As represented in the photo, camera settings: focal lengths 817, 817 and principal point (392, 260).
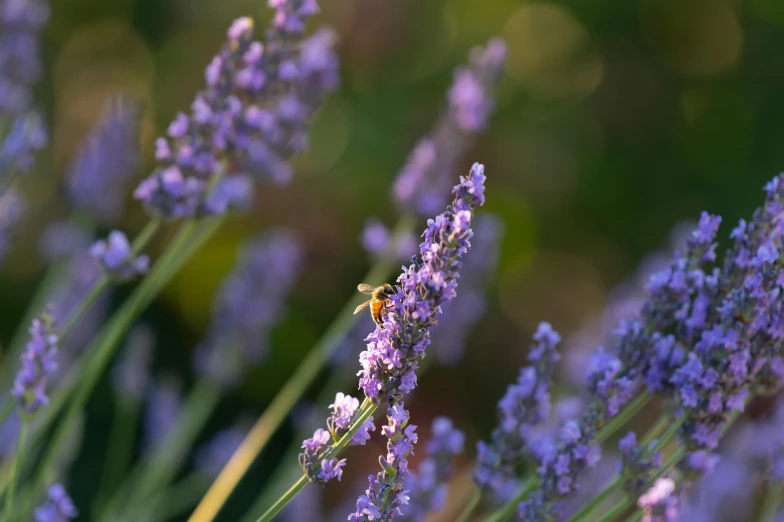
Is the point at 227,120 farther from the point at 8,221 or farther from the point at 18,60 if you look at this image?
the point at 18,60

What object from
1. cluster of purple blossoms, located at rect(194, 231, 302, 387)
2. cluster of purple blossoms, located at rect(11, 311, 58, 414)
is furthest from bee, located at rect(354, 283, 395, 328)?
cluster of purple blossoms, located at rect(194, 231, 302, 387)

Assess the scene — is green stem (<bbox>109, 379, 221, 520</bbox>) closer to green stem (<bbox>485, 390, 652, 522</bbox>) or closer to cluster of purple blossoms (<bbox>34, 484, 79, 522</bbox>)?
cluster of purple blossoms (<bbox>34, 484, 79, 522</bbox>)

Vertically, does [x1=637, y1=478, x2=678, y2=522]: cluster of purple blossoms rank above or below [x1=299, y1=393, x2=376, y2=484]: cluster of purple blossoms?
below

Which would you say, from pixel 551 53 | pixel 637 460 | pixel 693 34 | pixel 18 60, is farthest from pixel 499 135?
pixel 637 460

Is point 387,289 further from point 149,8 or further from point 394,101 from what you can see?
point 149,8

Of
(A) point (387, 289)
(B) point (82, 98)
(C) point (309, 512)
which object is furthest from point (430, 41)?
(A) point (387, 289)

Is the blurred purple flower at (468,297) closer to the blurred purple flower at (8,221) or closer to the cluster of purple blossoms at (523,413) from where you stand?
the cluster of purple blossoms at (523,413)
